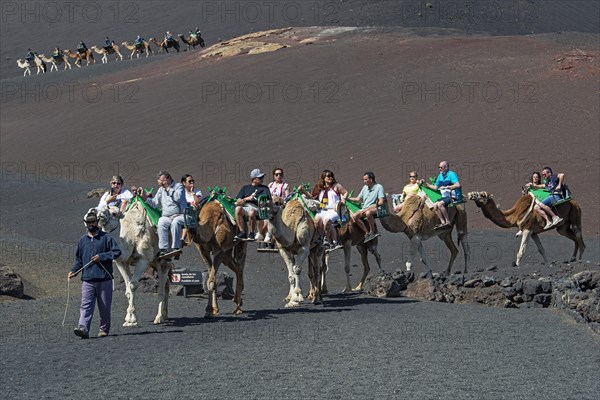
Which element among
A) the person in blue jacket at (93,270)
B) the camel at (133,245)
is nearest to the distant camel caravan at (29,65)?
the camel at (133,245)

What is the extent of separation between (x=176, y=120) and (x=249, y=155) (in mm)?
8538

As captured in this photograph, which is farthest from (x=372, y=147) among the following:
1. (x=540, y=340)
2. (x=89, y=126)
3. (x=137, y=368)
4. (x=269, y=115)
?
(x=137, y=368)

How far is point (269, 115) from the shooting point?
171ft

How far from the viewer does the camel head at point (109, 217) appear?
1653 centimetres

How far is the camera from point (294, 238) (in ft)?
64.0

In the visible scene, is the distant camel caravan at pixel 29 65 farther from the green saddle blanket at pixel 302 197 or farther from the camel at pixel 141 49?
the green saddle blanket at pixel 302 197

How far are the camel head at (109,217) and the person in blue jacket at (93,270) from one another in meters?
0.41

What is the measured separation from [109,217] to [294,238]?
152 inches

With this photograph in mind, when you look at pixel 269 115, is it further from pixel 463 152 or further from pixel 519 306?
pixel 519 306

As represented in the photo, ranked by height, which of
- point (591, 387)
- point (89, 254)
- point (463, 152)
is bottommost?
point (591, 387)

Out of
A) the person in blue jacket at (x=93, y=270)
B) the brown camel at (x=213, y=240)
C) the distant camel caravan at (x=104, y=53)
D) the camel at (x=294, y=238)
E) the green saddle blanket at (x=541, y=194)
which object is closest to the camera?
the person in blue jacket at (x=93, y=270)

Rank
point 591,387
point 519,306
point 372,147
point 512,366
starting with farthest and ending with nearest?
point 372,147
point 519,306
point 512,366
point 591,387

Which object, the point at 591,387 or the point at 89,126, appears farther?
the point at 89,126

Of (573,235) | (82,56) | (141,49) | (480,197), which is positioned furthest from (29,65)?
(480,197)
